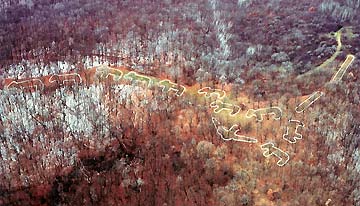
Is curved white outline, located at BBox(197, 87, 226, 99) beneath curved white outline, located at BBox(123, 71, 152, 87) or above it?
beneath

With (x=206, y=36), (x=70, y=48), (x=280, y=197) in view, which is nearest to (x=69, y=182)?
(x=280, y=197)

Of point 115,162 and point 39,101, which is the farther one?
point 39,101

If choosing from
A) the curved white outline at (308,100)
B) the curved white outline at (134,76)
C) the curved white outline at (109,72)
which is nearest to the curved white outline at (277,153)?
the curved white outline at (308,100)

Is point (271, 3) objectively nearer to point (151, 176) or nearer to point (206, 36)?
point (206, 36)

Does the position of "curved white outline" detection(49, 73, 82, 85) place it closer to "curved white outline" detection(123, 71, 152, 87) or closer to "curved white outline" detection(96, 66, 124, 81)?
"curved white outline" detection(96, 66, 124, 81)

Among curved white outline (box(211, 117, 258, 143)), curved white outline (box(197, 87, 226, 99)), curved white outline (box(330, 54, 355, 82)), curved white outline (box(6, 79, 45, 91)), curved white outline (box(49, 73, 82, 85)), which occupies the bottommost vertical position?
curved white outline (box(211, 117, 258, 143))

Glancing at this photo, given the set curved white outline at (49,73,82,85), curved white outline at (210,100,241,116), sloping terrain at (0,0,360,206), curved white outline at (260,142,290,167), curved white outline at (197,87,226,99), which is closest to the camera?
sloping terrain at (0,0,360,206)

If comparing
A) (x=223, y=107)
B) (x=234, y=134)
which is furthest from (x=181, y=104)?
(x=234, y=134)

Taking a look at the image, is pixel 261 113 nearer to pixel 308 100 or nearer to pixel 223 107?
pixel 223 107

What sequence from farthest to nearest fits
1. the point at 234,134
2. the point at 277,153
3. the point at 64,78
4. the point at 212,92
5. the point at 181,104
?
1. the point at 64,78
2. the point at 212,92
3. the point at 181,104
4. the point at 234,134
5. the point at 277,153

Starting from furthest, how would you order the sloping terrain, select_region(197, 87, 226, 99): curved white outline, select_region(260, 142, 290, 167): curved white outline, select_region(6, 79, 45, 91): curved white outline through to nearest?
select_region(6, 79, 45, 91): curved white outline, select_region(197, 87, 226, 99): curved white outline, select_region(260, 142, 290, 167): curved white outline, the sloping terrain

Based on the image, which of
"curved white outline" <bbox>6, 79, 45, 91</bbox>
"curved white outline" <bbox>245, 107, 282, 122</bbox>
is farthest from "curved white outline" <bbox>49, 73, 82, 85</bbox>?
"curved white outline" <bbox>245, 107, 282, 122</bbox>
